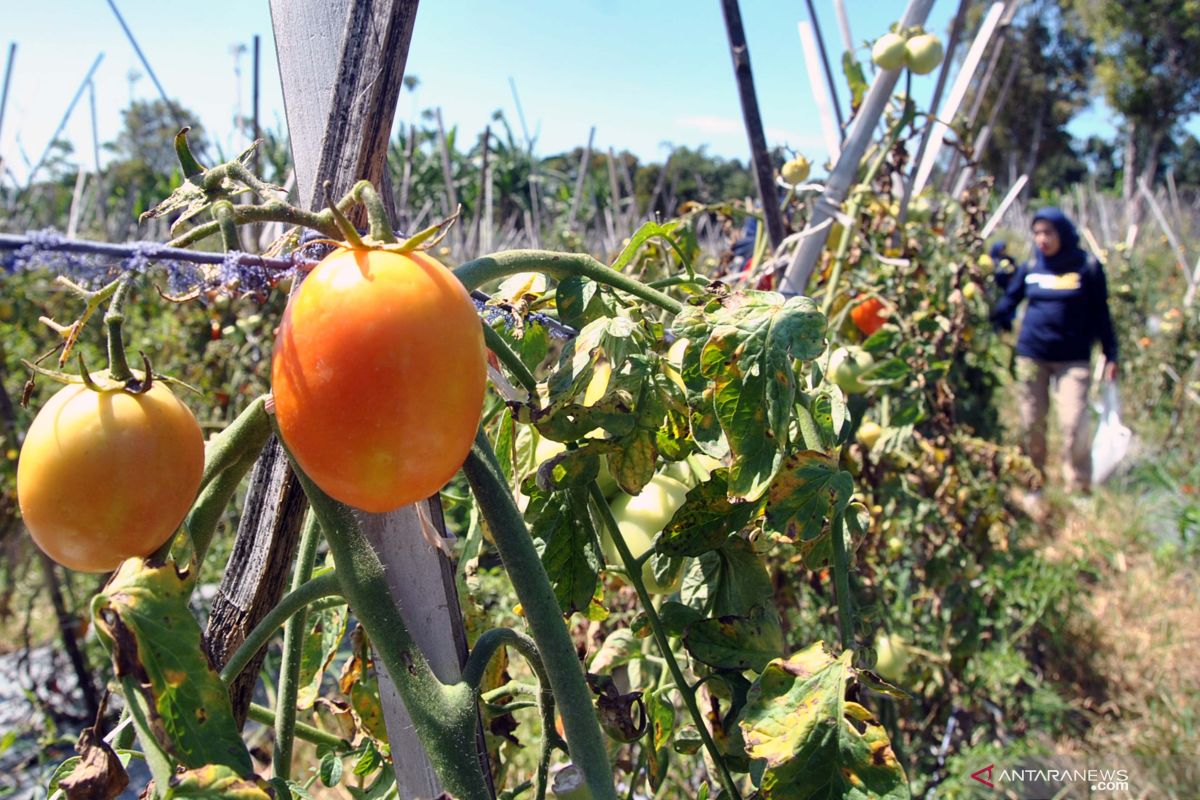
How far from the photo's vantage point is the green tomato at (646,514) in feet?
2.87

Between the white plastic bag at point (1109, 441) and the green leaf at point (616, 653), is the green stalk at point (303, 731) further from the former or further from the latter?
the white plastic bag at point (1109, 441)

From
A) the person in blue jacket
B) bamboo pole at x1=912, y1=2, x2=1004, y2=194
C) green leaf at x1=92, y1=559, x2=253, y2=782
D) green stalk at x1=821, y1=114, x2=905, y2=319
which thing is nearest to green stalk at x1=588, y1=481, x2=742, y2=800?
green leaf at x1=92, y1=559, x2=253, y2=782

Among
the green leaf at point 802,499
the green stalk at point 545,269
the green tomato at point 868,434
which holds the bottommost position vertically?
the green tomato at point 868,434

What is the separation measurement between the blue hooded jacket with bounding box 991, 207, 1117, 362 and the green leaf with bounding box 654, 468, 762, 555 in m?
4.49

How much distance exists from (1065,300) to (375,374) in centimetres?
512

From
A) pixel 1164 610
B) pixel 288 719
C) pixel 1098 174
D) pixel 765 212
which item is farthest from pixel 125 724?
pixel 1098 174

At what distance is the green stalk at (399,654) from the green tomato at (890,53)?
1236 millimetres

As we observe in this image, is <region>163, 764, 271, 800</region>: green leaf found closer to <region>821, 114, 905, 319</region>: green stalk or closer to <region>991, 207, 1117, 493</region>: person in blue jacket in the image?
<region>821, 114, 905, 319</region>: green stalk

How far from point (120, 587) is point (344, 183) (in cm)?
32

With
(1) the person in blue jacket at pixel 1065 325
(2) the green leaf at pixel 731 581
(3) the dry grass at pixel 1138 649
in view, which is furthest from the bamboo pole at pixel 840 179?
(1) the person in blue jacket at pixel 1065 325

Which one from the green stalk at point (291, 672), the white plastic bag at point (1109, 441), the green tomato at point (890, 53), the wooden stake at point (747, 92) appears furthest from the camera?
the white plastic bag at point (1109, 441)

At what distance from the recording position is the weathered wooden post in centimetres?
61

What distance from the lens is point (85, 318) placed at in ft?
1.52

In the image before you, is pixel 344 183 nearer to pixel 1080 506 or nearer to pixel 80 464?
pixel 80 464
